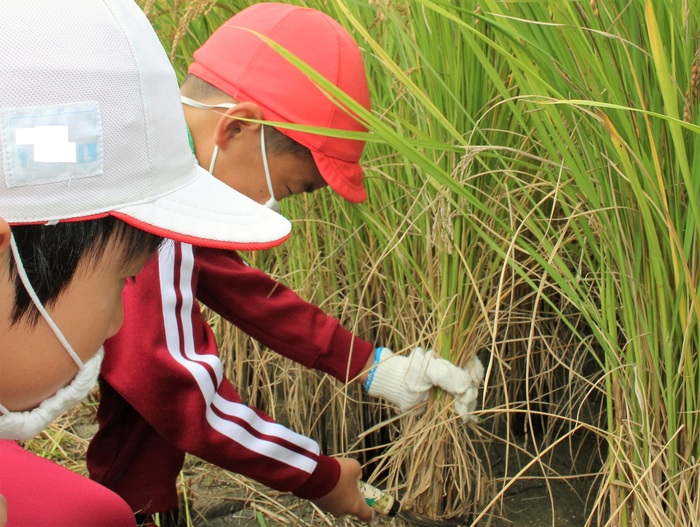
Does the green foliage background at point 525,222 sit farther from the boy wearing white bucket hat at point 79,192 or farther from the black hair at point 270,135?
the boy wearing white bucket hat at point 79,192

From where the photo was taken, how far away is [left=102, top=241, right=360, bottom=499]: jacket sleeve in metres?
1.51

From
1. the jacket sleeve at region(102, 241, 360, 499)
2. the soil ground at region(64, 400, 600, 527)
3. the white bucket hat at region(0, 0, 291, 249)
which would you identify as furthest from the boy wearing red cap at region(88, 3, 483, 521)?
the white bucket hat at region(0, 0, 291, 249)

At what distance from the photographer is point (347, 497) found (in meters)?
1.78

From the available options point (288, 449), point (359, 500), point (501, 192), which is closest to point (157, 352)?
point (288, 449)

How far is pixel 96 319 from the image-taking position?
1071 mm

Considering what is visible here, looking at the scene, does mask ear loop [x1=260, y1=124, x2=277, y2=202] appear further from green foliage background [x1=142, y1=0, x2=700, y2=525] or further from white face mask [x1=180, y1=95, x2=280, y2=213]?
green foliage background [x1=142, y1=0, x2=700, y2=525]

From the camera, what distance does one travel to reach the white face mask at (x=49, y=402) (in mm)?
1053

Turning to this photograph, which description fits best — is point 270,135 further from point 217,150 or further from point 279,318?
point 279,318

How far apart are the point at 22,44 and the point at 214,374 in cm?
77

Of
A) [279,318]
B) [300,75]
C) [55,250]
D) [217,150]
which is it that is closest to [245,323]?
[279,318]

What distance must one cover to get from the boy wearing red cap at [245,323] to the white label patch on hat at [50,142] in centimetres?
59

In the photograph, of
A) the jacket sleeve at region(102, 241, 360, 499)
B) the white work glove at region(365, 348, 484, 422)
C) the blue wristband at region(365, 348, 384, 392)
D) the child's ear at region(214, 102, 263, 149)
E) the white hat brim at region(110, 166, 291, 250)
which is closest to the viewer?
the white hat brim at region(110, 166, 291, 250)

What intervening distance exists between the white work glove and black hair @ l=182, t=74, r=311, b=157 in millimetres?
440

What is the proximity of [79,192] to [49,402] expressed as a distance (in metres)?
0.32
